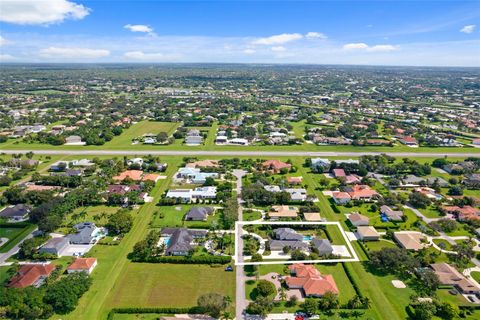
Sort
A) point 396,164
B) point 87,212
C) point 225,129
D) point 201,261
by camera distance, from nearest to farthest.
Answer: point 201,261, point 87,212, point 396,164, point 225,129

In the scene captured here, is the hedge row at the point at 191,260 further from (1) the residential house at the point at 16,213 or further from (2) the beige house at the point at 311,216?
(1) the residential house at the point at 16,213

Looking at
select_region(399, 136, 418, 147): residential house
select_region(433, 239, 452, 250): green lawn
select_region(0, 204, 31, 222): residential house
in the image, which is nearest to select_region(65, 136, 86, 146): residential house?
select_region(0, 204, 31, 222): residential house

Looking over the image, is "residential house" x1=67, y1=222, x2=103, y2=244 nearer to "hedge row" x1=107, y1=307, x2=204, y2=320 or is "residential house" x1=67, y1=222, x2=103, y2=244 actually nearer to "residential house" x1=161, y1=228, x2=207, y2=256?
"residential house" x1=161, y1=228, x2=207, y2=256

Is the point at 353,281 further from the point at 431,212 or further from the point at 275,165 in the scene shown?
the point at 275,165

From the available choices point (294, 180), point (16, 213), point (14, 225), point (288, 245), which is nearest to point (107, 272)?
point (14, 225)

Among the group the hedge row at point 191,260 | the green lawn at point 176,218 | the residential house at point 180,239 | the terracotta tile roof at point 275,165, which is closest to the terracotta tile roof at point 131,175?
the green lawn at point 176,218

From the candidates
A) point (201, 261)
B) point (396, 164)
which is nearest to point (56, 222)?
point (201, 261)

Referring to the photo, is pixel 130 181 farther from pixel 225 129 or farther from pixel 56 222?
pixel 225 129
